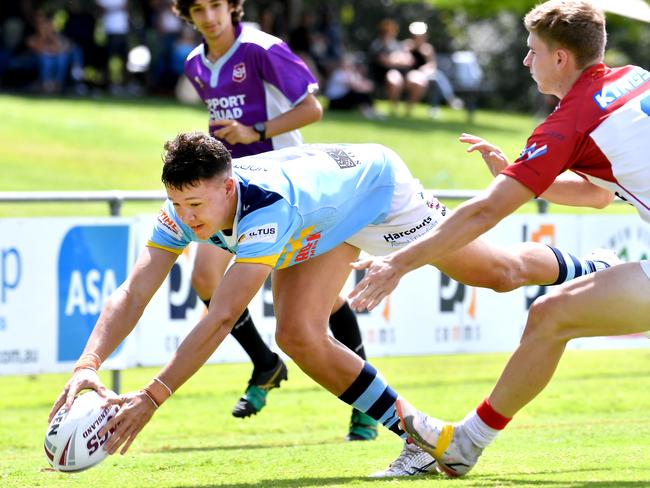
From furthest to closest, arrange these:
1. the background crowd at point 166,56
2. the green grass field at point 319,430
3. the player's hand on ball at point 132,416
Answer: the background crowd at point 166,56 < the green grass field at point 319,430 < the player's hand on ball at point 132,416

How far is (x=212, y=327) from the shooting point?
4961mm

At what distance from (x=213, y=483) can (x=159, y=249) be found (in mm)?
1174

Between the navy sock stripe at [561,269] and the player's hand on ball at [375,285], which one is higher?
the player's hand on ball at [375,285]

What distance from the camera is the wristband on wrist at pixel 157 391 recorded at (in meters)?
4.89

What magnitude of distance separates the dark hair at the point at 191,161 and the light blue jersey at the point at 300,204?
0.21m

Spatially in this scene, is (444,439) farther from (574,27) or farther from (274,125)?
(274,125)

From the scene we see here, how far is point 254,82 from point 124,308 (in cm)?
253

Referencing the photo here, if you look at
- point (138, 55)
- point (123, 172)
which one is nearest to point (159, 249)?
point (123, 172)

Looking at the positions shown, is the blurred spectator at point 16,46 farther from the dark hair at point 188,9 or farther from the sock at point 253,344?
the sock at point 253,344

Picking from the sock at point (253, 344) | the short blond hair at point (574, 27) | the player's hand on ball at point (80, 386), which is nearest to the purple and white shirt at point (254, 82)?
the sock at point (253, 344)

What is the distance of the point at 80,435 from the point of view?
5.03 metres

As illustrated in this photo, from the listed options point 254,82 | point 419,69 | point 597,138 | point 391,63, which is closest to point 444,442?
point 597,138

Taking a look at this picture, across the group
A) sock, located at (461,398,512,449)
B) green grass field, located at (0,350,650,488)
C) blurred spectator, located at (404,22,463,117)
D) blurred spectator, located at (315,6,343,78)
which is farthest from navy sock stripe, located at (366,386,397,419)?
blurred spectator, located at (404,22,463,117)

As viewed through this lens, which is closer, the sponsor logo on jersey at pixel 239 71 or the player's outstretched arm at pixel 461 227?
the player's outstretched arm at pixel 461 227
